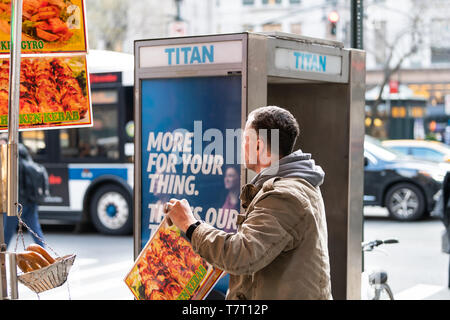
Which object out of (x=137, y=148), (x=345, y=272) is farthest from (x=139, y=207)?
(x=345, y=272)

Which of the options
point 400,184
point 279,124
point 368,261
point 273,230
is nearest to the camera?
point 273,230

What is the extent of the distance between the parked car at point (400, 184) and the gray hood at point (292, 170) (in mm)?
11848

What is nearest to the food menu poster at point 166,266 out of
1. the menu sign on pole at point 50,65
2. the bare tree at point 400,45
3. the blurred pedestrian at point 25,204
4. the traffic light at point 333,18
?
the menu sign on pole at point 50,65

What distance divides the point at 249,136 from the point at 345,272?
2.59 metres

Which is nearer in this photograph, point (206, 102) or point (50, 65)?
point (50, 65)

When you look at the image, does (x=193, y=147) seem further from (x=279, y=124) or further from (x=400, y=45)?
(x=400, y=45)

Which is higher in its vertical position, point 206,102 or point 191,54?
point 191,54

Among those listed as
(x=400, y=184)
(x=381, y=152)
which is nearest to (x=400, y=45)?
(x=381, y=152)

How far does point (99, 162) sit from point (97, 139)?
0.43m

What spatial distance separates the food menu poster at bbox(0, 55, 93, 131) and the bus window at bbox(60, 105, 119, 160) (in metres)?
8.73

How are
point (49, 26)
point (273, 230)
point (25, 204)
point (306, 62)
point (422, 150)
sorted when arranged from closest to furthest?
point (273, 230)
point (49, 26)
point (306, 62)
point (25, 204)
point (422, 150)

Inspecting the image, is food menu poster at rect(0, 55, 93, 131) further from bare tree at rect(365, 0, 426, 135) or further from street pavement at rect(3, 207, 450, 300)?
bare tree at rect(365, 0, 426, 135)

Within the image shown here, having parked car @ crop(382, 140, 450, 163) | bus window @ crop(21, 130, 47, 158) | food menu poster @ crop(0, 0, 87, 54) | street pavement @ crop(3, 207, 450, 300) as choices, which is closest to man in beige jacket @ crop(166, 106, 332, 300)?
food menu poster @ crop(0, 0, 87, 54)

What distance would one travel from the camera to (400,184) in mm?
14734
